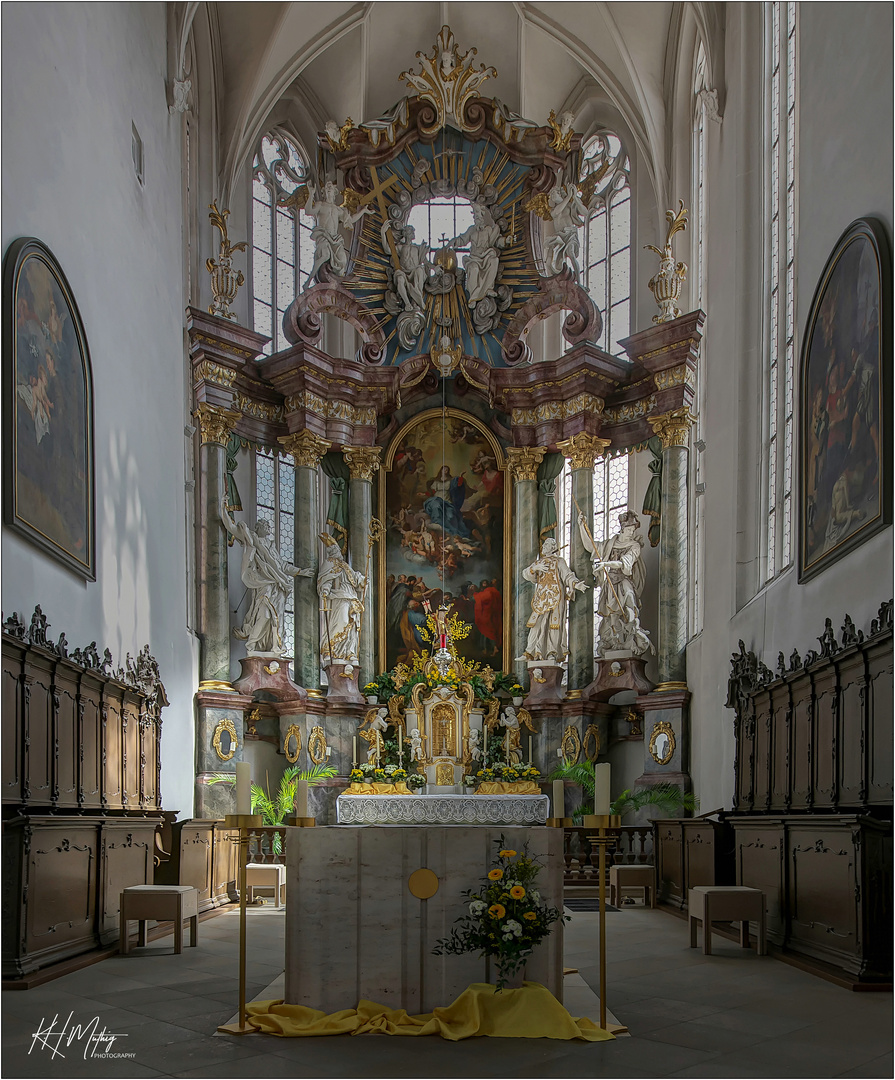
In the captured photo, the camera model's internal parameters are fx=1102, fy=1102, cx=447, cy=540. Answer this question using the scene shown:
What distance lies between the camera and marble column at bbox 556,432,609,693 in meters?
17.9

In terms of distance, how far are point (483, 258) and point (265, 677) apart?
8303 mm

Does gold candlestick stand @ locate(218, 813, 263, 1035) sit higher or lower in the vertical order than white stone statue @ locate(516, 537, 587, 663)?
lower

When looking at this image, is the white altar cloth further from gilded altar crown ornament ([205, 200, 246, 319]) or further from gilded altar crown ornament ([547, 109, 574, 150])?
gilded altar crown ornament ([547, 109, 574, 150])

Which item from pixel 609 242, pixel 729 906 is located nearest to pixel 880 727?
pixel 729 906

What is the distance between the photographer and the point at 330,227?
18.8 m

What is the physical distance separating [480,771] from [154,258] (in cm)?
882

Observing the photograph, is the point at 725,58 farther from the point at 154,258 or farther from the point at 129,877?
the point at 129,877

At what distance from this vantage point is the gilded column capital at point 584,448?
18469 mm

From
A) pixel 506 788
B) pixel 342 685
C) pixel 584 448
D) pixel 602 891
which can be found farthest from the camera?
pixel 584 448

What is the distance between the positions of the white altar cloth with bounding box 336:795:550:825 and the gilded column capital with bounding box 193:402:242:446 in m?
6.21

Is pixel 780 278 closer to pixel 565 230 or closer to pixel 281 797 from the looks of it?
pixel 565 230

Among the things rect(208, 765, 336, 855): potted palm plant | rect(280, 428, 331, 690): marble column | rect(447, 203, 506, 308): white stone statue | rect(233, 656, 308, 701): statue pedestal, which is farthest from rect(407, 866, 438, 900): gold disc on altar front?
rect(447, 203, 506, 308): white stone statue

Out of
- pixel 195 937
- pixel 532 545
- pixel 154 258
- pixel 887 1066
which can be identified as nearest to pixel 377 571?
pixel 532 545

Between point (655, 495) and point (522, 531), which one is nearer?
point (655, 495)
